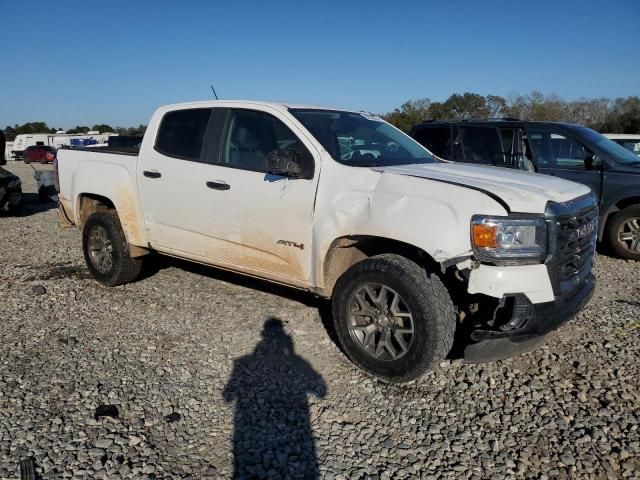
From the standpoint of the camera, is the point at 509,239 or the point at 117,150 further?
the point at 117,150

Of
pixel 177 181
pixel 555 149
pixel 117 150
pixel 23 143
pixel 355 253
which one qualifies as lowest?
pixel 355 253

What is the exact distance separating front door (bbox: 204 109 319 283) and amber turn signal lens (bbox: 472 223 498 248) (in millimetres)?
1265

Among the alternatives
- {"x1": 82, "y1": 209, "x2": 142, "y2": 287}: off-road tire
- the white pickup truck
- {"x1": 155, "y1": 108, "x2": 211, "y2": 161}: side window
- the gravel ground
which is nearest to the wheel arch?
the white pickup truck

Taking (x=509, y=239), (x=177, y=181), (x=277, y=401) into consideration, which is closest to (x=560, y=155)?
(x=509, y=239)

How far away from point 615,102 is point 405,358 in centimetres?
4561

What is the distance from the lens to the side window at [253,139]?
421 cm

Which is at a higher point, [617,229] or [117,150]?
[117,150]

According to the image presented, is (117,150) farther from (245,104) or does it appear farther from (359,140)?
(359,140)

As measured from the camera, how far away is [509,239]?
10.1ft

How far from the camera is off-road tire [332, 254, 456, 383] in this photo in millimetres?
3264

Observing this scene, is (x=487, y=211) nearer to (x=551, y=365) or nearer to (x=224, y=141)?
(x=551, y=365)

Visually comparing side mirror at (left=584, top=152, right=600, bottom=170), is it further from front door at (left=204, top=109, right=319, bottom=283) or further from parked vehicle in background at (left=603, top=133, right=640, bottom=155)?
front door at (left=204, top=109, right=319, bottom=283)

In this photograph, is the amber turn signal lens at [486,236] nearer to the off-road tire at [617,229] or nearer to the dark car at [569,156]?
the dark car at [569,156]

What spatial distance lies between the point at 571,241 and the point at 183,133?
135 inches
